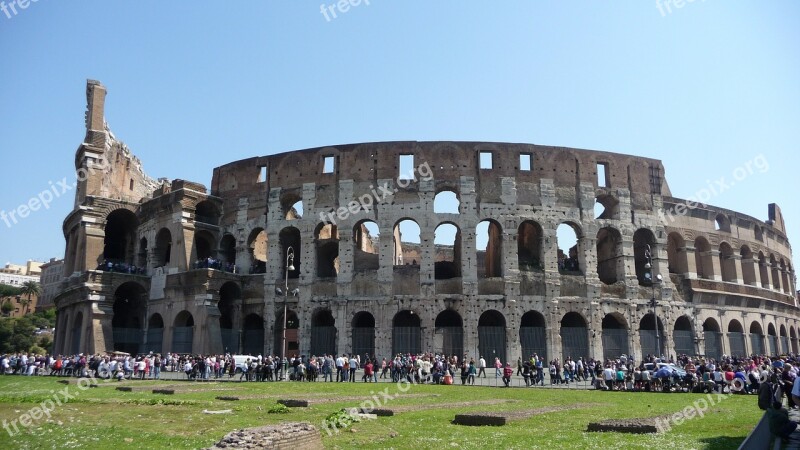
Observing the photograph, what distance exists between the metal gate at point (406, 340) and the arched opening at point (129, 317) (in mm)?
17415

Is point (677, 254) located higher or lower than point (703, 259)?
higher

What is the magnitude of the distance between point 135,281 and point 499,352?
77.5 feet

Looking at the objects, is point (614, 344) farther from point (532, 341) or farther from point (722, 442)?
point (722, 442)

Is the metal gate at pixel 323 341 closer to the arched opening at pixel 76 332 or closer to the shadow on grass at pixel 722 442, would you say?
the arched opening at pixel 76 332

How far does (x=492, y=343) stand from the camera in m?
34.2

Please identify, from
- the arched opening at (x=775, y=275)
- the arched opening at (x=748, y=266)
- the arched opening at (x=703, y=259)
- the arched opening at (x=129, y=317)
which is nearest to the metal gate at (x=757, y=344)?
the arched opening at (x=748, y=266)

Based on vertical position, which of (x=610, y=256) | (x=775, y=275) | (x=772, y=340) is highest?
(x=610, y=256)

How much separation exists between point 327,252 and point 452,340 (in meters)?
10.8

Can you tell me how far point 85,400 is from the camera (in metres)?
17.2

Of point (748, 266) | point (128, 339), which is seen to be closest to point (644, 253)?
point (748, 266)

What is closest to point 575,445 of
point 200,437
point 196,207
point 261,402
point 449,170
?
point 200,437

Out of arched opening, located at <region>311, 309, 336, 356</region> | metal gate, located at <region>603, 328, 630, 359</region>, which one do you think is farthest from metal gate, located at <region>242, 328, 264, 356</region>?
metal gate, located at <region>603, 328, 630, 359</region>

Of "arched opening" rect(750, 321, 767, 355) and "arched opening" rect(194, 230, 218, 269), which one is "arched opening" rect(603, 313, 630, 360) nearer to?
"arched opening" rect(750, 321, 767, 355)

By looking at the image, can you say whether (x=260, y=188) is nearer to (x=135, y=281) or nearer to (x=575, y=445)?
(x=135, y=281)
